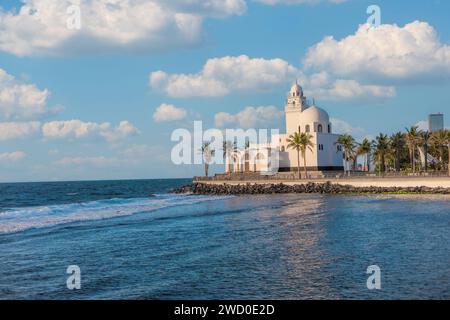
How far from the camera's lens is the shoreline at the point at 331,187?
207ft

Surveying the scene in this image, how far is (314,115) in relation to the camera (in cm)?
10481

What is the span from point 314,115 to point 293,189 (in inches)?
1181

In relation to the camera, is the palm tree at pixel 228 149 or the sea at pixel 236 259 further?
the palm tree at pixel 228 149

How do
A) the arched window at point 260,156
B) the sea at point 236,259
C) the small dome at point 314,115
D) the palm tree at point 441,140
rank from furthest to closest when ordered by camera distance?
the small dome at point 314,115 → the arched window at point 260,156 → the palm tree at point 441,140 → the sea at point 236,259

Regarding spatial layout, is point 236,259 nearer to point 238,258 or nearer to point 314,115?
point 238,258

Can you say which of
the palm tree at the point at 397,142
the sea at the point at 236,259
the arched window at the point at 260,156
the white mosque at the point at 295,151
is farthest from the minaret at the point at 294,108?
the sea at the point at 236,259

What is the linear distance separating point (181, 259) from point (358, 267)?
748 cm

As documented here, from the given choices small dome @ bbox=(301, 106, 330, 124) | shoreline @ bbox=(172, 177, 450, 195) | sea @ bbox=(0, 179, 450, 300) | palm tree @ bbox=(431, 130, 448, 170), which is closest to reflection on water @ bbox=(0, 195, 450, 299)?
sea @ bbox=(0, 179, 450, 300)

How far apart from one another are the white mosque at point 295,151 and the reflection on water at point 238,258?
63.9 meters

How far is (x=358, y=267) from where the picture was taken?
64.7ft

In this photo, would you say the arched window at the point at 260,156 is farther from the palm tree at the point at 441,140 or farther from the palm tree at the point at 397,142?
the palm tree at the point at 441,140

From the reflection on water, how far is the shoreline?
27056 mm

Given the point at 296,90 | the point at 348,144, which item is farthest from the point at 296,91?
the point at 348,144
